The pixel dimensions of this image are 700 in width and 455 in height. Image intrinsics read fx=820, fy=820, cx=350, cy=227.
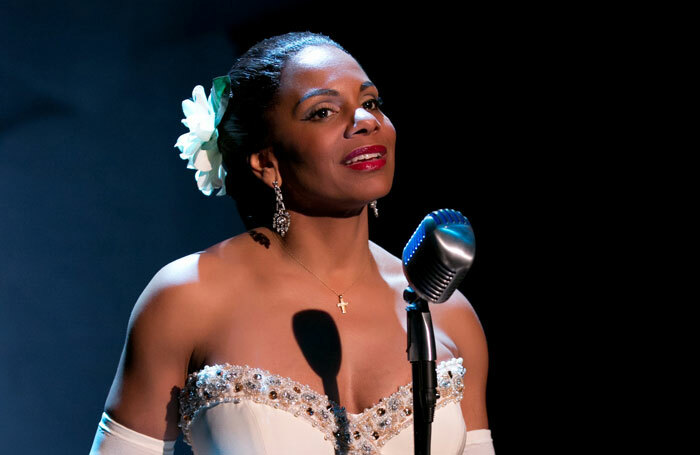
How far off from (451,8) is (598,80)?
466mm

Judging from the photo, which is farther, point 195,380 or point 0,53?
point 0,53

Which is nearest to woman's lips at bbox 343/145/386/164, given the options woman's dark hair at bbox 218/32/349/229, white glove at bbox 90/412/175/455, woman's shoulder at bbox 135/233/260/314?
woman's dark hair at bbox 218/32/349/229

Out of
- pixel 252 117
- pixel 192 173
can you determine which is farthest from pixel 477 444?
pixel 192 173

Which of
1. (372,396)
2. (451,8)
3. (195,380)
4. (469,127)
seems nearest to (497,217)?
(469,127)

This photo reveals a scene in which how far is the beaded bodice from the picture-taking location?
154cm

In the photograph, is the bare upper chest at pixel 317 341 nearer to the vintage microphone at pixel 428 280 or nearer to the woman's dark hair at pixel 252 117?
the woman's dark hair at pixel 252 117

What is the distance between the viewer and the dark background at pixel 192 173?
196cm

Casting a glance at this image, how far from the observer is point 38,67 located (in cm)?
197

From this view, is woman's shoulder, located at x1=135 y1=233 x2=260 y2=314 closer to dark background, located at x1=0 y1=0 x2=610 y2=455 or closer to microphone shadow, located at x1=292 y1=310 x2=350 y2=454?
microphone shadow, located at x1=292 y1=310 x2=350 y2=454

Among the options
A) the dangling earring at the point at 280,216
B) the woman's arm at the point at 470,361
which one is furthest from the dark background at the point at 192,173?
the dangling earring at the point at 280,216

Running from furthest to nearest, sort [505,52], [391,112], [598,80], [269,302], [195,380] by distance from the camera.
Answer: [391,112] < [505,52] < [598,80] < [269,302] < [195,380]

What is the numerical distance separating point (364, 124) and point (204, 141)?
17.7 inches

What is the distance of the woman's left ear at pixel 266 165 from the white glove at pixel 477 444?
701mm

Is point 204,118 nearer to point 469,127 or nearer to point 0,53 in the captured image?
point 0,53
